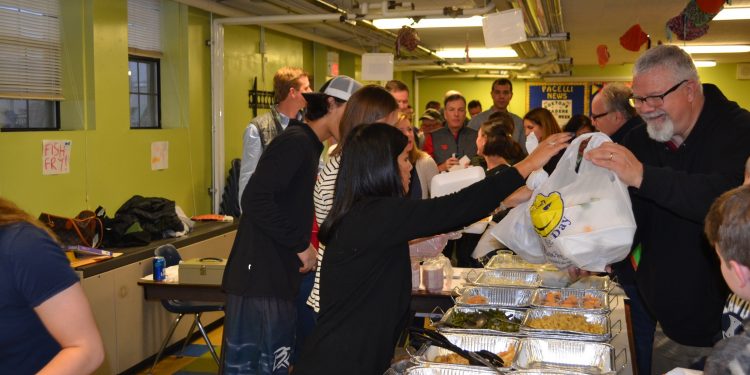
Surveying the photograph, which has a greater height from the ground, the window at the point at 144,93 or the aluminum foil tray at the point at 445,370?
the window at the point at 144,93

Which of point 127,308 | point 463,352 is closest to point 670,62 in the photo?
point 463,352

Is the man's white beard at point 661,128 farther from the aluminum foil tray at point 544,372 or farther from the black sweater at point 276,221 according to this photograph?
the black sweater at point 276,221

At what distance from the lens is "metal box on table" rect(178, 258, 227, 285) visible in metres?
4.89

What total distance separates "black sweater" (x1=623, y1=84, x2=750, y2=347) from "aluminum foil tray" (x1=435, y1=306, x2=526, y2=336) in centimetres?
53

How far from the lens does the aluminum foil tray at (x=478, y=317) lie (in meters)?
2.96

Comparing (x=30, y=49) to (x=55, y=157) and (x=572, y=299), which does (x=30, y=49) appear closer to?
(x=55, y=157)

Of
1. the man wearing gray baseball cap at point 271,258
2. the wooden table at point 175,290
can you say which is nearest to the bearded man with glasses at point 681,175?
the man wearing gray baseball cap at point 271,258

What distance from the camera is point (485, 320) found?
3141 mm

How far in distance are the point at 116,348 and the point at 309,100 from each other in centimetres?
271

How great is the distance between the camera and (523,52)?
1238 cm

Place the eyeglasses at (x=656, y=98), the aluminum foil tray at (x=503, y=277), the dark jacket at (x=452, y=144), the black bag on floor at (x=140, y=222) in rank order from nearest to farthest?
the eyeglasses at (x=656, y=98)
the aluminum foil tray at (x=503, y=277)
the black bag on floor at (x=140, y=222)
the dark jacket at (x=452, y=144)

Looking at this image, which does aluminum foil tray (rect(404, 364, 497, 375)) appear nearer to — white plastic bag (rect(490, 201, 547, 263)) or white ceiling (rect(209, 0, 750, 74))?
white plastic bag (rect(490, 201, 547, 263))

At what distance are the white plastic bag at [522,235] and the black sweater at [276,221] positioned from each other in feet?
3.05

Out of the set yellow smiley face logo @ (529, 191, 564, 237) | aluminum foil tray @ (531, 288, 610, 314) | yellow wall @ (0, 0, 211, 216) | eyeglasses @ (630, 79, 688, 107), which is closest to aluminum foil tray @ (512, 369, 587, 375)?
yellow smiley face logo @ (529, 191, 564, 237)
